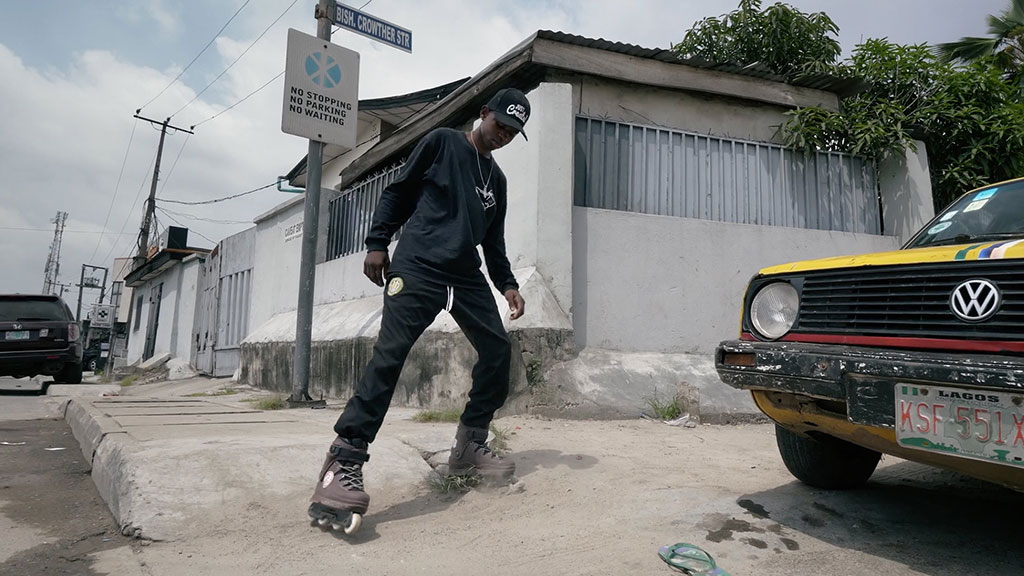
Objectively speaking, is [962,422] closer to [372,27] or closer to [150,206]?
[372,27]

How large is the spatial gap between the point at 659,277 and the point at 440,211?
9.63 feet

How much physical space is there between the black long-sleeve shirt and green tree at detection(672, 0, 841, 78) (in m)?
5.22

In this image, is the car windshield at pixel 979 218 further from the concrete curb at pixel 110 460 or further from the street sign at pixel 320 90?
the street sign at pixel 320 90

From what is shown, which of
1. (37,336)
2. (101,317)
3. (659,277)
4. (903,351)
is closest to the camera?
(903,351)

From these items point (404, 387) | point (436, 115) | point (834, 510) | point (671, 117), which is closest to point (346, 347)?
point (404, 387)

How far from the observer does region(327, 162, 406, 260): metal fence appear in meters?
7.17

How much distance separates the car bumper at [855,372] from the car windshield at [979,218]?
34.4 inches

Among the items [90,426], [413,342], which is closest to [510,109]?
[413,342]

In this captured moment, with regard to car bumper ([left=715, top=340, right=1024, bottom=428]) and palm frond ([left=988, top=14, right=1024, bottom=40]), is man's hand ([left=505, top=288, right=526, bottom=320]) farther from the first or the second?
palm frond ([left=988, top=14, right=1024, bottom=40])

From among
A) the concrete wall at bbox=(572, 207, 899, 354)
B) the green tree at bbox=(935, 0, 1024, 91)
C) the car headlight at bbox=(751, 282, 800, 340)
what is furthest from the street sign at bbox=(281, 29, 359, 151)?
the green tree at bbox=(935, 0, 1024, 91)

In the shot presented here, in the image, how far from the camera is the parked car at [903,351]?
169 cm

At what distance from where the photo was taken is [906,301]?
198 cm

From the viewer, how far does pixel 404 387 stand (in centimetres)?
539

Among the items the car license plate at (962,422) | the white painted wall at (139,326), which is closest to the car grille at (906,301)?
the car license plate at (962,422)
